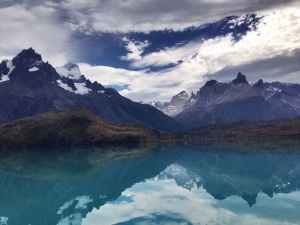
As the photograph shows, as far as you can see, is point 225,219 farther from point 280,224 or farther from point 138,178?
point 138,178

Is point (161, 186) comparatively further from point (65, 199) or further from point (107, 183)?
point (65, 199)

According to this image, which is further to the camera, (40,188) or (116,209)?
(40,188)

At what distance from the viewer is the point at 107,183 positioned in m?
81.7

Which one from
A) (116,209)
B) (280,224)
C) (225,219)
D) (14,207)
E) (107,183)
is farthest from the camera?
(107,183)

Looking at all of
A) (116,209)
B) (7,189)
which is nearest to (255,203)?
(116,209)

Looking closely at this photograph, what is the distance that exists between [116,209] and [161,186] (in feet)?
82.4

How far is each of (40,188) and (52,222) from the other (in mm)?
32876

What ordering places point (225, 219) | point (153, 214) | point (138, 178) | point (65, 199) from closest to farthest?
point (225, 219)
point (153, 214)
point (65, 199)
point (138, 178)

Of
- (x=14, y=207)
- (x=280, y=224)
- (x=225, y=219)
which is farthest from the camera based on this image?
(x=14, y=207)

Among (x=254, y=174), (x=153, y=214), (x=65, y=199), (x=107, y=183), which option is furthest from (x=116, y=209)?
(x=254, y=174)

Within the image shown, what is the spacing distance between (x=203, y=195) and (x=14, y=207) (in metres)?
33.9

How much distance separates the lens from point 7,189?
78625mm

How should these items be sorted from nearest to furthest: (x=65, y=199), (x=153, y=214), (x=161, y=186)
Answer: (x=153, y=214) < (x=65, y=199) < (x=161, y=186)

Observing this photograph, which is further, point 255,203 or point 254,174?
point 254,174
